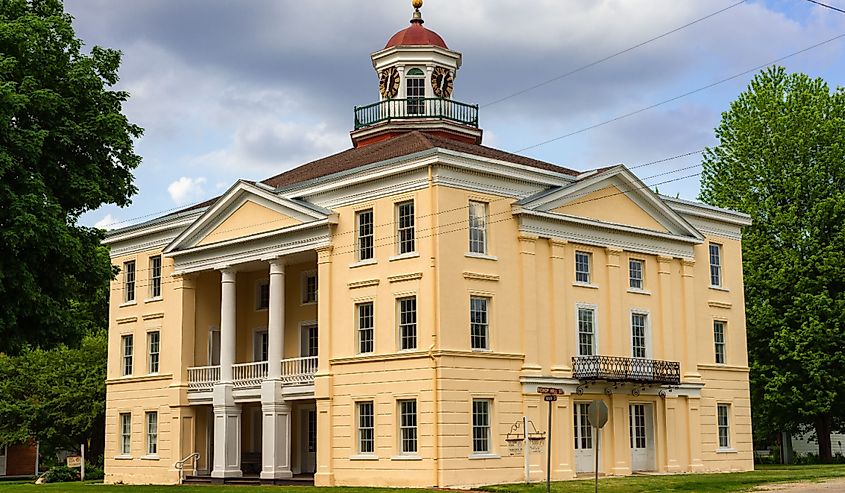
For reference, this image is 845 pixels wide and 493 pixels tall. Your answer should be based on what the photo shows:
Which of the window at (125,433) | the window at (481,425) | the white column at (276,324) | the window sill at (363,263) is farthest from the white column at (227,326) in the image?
the window at (481,425)

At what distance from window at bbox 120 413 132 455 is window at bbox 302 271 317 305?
33.4 ft

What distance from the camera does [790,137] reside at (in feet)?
173

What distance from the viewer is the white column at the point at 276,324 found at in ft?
135

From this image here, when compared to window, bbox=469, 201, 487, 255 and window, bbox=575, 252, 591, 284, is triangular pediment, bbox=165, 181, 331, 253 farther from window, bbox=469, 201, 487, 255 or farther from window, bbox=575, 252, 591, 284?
window, bbox=575, 252, 591, 284

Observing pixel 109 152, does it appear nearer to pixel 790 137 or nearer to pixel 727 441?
pixel 727 441

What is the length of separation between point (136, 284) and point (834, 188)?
30238 mm

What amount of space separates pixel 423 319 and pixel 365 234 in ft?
13.3

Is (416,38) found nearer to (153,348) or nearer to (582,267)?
(582,267)

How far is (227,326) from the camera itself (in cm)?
4353

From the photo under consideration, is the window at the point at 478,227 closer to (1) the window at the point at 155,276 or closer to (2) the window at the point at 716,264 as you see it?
(2) the window at the point at 716,264

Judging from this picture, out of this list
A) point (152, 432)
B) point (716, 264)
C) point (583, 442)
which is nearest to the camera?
point (583, 442)

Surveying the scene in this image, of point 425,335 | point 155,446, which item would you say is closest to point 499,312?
point 425,335

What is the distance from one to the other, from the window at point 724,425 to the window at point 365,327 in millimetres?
14787

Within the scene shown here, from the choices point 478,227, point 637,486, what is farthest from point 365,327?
point 637,486
